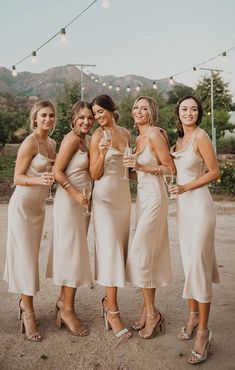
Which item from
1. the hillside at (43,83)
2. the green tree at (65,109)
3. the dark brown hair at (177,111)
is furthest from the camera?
the hillside at (43,83)

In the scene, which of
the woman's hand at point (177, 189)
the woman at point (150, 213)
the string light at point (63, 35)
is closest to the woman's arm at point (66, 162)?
the woman at point (150, 213)

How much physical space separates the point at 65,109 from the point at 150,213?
20.5 meters

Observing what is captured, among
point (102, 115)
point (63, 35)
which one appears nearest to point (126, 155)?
point (102, 115)

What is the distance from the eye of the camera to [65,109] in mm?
23219

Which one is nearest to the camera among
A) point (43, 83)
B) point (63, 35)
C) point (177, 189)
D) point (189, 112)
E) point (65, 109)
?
point (177, 189)

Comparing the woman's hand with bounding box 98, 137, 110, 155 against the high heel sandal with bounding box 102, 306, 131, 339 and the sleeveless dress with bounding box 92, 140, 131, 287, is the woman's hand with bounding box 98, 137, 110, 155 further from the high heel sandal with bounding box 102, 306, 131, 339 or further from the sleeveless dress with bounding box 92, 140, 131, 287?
the high heel sandal with bounding box 102, 306, 131, 339

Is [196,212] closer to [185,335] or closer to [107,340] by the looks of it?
[185,335]

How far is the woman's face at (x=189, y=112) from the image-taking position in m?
3.22

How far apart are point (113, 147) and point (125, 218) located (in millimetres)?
593

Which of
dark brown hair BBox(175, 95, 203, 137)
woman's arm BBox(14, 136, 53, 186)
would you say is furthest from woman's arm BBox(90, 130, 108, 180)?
dark brown hair BBox(175, 95, 203, 137)

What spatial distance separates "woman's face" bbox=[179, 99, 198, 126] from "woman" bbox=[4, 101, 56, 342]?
43.1 inches

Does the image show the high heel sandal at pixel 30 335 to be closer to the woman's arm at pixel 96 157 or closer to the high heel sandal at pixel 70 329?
the high heel sandal at pixel 70 329

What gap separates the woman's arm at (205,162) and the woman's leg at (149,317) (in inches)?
36.9

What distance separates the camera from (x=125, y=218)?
358 centimetres
